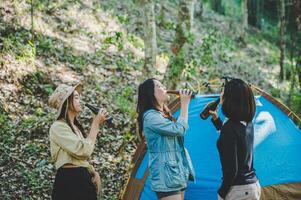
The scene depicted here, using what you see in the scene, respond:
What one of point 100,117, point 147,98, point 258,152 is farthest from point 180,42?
point 100,117

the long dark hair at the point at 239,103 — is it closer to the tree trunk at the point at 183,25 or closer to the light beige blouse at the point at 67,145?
the light beige blouse at the point at 67,145

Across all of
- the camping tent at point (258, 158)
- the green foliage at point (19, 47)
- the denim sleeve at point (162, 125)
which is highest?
the green foliage at point (19, 47)

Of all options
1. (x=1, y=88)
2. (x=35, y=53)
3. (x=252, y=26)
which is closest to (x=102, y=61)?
(x=35, y=53)

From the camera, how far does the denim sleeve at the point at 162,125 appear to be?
3777mm

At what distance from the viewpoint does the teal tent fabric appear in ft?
16.6

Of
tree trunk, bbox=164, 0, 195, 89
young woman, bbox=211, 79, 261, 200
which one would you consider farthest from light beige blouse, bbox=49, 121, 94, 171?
tree trunk, bbox=164, 0, 195, 89

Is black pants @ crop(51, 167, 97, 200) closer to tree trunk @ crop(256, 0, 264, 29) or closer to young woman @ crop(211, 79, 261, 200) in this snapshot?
young woman @ crop(211, 79, 261, 200)

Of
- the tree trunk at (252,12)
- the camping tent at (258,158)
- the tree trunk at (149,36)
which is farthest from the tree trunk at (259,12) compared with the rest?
the camping tent at (258,158)

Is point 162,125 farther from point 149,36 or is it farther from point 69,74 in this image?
point 69,74

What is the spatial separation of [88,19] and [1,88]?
470 cm

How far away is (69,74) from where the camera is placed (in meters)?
9.22

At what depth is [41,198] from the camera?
5.92 m

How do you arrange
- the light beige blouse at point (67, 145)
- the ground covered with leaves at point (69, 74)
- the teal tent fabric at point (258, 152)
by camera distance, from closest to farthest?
the light beige blouse at point (67, 145)
the teal tent fabric at point (258, 152)
the ground covered with leaves at point (69, 74)

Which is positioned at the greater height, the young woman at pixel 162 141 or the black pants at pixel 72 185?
A: the young woman at pixel 162 141
